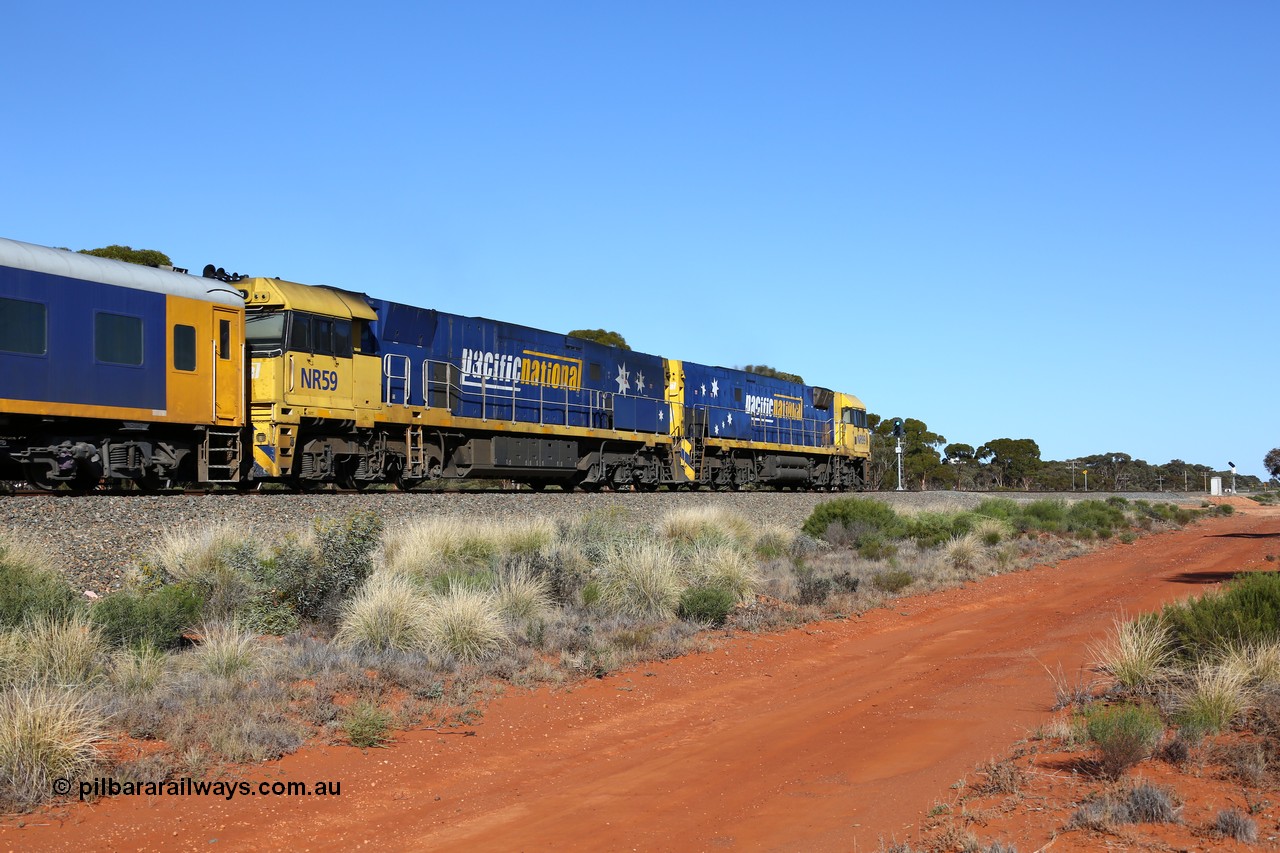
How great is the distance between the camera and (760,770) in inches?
273

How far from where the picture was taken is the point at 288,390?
58.7 ft

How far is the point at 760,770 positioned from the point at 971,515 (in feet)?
66.7

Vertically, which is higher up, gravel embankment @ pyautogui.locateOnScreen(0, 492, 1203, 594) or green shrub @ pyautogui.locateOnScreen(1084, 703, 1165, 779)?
gravel embankment @ pyautogui.locateOnScreen(0, 492, 1203, 594)

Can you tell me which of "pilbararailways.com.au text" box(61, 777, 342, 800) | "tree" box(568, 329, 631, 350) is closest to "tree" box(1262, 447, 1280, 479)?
"tree" box(568, 329, 631, 350)

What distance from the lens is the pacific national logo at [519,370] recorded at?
2328 centimetres

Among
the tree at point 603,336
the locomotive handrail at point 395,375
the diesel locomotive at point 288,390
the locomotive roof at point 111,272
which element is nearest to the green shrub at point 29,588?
the diesel locomotive at point 288,390

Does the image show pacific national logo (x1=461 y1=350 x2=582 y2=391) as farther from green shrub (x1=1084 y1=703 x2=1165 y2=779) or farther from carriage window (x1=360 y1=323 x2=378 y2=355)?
green shrub (x1=1084 y1=703 x2=1165 y2=779)

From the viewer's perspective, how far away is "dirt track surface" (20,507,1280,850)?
574cm

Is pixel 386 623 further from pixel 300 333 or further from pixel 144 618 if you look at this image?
pixel 300 333

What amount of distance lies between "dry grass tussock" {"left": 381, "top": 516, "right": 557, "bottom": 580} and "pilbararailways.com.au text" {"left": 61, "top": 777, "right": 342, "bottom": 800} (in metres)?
6.30

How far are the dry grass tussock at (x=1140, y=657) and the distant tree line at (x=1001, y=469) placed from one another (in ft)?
179

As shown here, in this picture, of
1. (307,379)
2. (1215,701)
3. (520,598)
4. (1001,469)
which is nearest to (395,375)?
(307,379)

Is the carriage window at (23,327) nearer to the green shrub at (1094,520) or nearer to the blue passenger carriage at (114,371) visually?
the blue passenger carriage at (114,371)

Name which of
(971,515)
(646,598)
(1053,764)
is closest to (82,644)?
(646,598)
